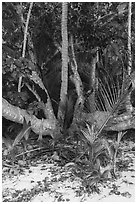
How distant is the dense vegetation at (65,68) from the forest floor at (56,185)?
13.6 inches

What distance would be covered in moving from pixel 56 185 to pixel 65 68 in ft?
6.43

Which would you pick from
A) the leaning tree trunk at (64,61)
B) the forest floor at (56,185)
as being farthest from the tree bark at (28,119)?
the forest floor at (56,185)

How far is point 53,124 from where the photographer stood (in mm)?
4609

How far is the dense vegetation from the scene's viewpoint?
14.1ft

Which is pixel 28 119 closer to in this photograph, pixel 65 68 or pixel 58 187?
pixel 65 68

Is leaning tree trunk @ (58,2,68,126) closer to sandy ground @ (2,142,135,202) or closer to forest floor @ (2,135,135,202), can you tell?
forest floor @ (2,135,135,202)

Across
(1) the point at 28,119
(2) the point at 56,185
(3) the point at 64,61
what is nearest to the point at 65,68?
(3) the point at 64,61

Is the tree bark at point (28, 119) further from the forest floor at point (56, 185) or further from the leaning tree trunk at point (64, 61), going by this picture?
the forest floor at point (56, 185)

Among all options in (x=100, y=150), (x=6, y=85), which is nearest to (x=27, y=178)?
(x=100, y=150)

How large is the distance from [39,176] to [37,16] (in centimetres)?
294

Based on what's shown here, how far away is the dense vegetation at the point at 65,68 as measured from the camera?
4.29m

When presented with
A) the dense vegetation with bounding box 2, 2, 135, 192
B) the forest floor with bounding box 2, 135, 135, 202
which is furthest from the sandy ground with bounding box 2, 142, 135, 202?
the dense vegetation with bounding box 2, 2, 135, 192

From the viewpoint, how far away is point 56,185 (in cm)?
310

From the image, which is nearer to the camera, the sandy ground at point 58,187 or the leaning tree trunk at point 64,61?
the sandy ground at point 58,187
